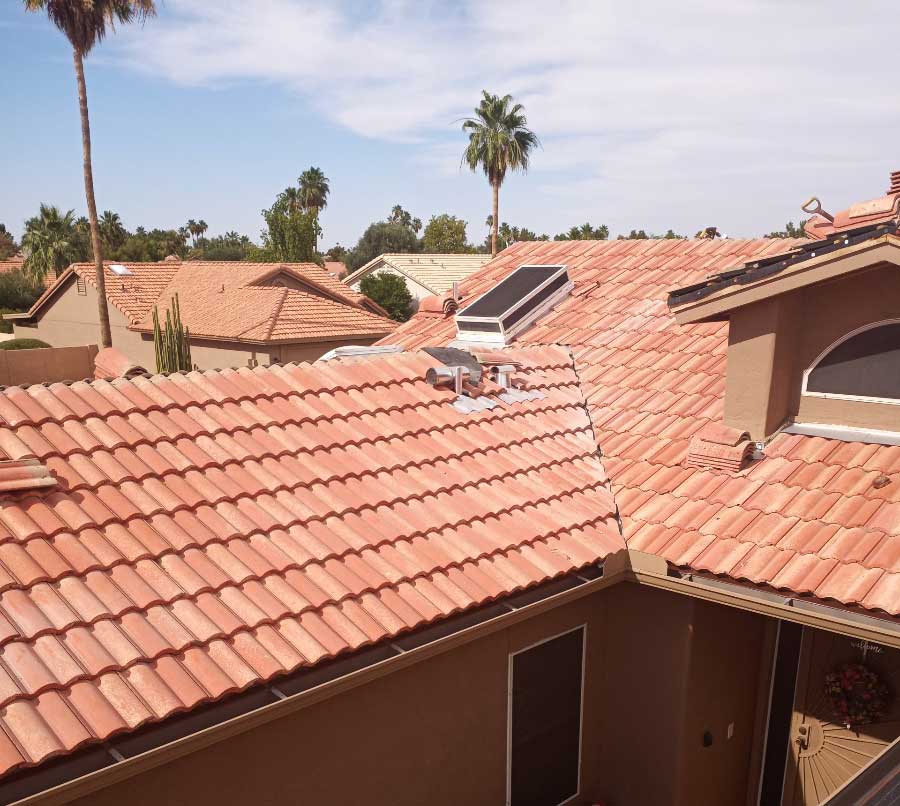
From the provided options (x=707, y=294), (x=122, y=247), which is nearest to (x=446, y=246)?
(x=122, y=247)

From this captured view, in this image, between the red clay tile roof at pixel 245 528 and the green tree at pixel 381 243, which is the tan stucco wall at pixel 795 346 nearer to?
the red clay tile roof at pixel 245 528

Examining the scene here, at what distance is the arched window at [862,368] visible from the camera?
6488 mm

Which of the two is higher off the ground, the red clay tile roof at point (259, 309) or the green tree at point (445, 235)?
the green tree at point (445, 235)

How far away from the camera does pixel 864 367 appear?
6.67 m

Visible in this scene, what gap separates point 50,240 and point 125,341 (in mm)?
19994

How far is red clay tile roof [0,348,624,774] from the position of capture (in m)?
3.93

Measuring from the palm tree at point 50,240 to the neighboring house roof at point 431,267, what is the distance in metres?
18.4

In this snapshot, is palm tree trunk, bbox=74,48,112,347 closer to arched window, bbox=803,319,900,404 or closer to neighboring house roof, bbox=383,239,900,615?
neighboring house roof, bbox=383,239,900,615

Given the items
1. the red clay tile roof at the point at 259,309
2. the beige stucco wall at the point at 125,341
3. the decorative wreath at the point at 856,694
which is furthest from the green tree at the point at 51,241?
the decorative wreath at the point at 856,694

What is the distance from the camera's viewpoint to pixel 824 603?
514 centimetres

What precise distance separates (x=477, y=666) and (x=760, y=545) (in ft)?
8.39

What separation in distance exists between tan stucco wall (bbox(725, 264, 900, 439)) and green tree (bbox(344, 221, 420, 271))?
71.9 metres

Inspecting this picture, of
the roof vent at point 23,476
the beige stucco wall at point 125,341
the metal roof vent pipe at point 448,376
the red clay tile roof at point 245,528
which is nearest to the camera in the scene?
the red clay tile roof at point 245,528

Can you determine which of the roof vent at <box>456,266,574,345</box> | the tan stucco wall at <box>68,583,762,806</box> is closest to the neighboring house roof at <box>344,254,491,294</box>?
the roof vent at <box>456,266,574,345</box>
